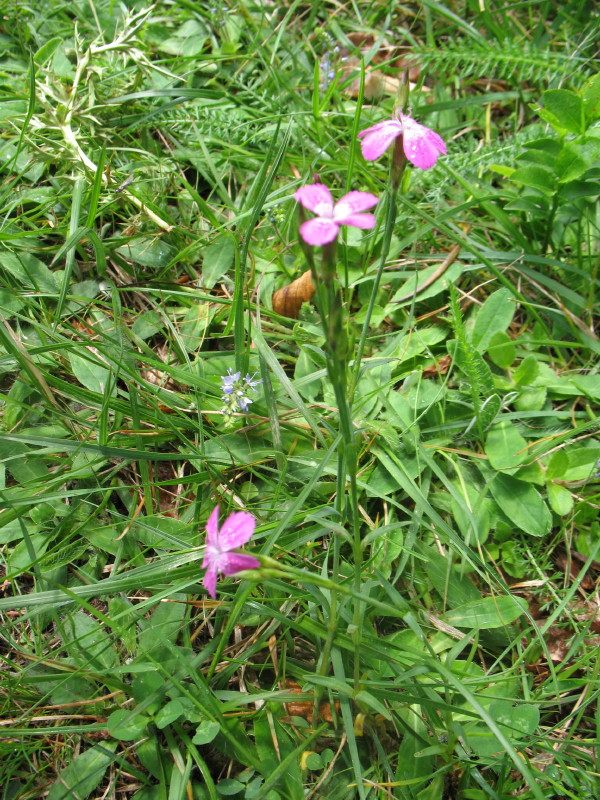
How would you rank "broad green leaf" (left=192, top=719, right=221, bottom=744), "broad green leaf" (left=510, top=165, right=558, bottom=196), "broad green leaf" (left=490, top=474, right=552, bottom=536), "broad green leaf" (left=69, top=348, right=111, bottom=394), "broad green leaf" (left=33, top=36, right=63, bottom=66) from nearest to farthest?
"broad green leaf" (left=192, top=719, right=221, bottom=744) → "broad green leaf" (left=490, top=474, right=552, bottom=536) → "broad green leaf" (left=69, top=348, right=111, bottom=394) → "broad green leaf" (left=510, top=165, right=558, bottom=196) → "broad green leaf" (left=33, top=36, right=63, bottom=66)

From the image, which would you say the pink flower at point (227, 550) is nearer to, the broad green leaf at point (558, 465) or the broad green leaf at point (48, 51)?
the broad green leaf at point (558, 465)

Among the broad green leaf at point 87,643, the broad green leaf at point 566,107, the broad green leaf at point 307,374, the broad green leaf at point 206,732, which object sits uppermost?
the broad green leaf at point 566,107

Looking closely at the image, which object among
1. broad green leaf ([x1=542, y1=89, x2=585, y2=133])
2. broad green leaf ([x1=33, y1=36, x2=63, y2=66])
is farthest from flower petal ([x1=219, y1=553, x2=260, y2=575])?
broad green leaf ([x1=33, y1=36, x2=63, y2=66])

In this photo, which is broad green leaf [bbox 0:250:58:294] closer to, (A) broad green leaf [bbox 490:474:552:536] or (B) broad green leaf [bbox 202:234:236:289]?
(B) broad green leaf [bbox 202:234:236:289]

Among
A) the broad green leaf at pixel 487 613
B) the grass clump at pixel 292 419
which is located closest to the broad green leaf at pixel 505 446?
the grass clump at pixel 292 419

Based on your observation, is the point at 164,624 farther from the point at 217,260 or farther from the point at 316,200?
the point at 217,260

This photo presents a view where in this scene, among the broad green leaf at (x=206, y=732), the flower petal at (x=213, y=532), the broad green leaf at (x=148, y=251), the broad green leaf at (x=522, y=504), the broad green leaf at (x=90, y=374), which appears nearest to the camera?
the flower petal at (x=213, y=532)
